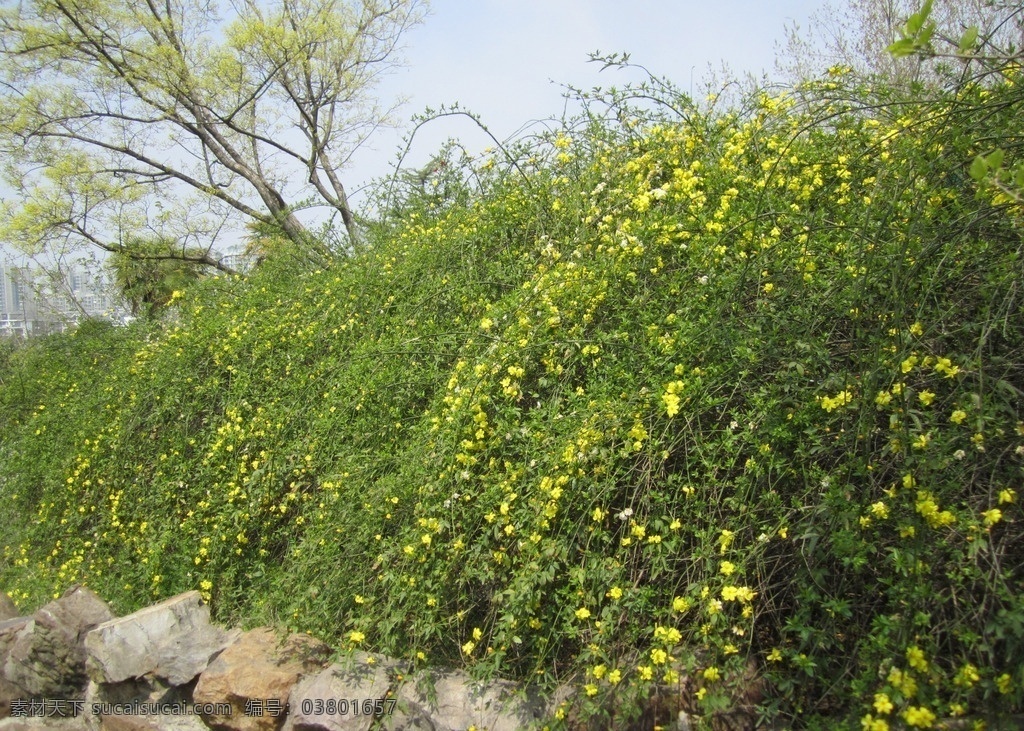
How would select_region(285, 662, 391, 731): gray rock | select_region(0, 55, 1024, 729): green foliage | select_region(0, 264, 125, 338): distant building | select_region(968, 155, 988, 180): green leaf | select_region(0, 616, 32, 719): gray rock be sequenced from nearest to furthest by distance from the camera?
1. select_region(968, 155, 988, 180): green leaf
2. select_region(0, 55, 1024, 729): green foliage
3. select_region(285, 662, 391, 731): gray rock
4. select_region(0, 616, 32, 719): gray rock
5. select_region(0, 264, 125, 338): distant building

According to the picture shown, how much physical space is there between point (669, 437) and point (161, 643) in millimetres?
2694

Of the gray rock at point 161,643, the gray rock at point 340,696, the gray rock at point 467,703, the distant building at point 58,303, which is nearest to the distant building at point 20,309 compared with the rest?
the distant building at point 58,303

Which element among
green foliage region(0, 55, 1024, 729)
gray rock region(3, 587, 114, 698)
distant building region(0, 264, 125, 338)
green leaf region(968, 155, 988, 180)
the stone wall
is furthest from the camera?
distant building region(0, 264, 125, 338)

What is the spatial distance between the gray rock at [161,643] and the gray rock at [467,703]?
4.56 feet

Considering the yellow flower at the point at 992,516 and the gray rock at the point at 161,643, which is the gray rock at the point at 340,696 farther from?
the yellow flower at the point at 992,516

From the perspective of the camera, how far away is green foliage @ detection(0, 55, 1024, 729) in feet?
7.45

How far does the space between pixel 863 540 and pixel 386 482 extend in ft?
6.18

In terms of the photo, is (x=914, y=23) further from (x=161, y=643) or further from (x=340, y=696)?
(x=161, y=643)

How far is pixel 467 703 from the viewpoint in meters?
3.04

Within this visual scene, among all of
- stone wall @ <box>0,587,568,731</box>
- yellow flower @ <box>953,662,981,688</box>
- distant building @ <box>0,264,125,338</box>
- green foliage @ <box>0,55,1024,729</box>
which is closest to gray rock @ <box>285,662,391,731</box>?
stone wall @ <box>0,587,568,731</box>

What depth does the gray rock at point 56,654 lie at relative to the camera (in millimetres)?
4559

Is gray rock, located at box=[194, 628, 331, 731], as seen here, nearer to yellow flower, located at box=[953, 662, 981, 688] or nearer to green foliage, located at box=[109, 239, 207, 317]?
yellow flower, located at box=[953, 662, 981, 688]

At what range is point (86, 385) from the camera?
698 centimetres

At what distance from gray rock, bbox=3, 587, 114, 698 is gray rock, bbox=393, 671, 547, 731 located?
2273 millimetres
